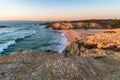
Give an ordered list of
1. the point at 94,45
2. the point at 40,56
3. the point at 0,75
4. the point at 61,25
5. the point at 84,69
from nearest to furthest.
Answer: the point at 0,75 < the point at 84,69 < the point at 40,56 < the point at 94,45 < the point at 61,25

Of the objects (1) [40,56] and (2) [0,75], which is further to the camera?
(1) [40,56]

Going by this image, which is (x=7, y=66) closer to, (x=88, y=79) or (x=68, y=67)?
(x=68, y=67)

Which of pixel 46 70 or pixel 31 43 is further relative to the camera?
pixel 31 43

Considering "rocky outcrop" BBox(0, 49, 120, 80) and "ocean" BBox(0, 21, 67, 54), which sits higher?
"rocky outcrop" BBox(0, 49, 120, 80)

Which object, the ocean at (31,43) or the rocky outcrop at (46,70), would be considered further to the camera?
the ocean at (31,43)

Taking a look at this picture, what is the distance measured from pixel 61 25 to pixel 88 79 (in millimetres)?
102448

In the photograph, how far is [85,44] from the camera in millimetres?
28641

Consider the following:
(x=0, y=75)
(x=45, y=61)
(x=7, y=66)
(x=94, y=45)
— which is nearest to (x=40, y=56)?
(x=45, y=61)

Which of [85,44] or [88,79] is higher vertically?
[88,79]

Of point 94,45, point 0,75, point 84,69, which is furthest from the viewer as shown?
point 94,45

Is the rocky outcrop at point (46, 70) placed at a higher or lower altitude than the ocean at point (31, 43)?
higher

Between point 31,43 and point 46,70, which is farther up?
point 46,70

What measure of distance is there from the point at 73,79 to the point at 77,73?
0.52m

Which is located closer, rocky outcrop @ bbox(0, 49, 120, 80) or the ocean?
rocky outcrop @ bbox(0, 49, 120, 80)
